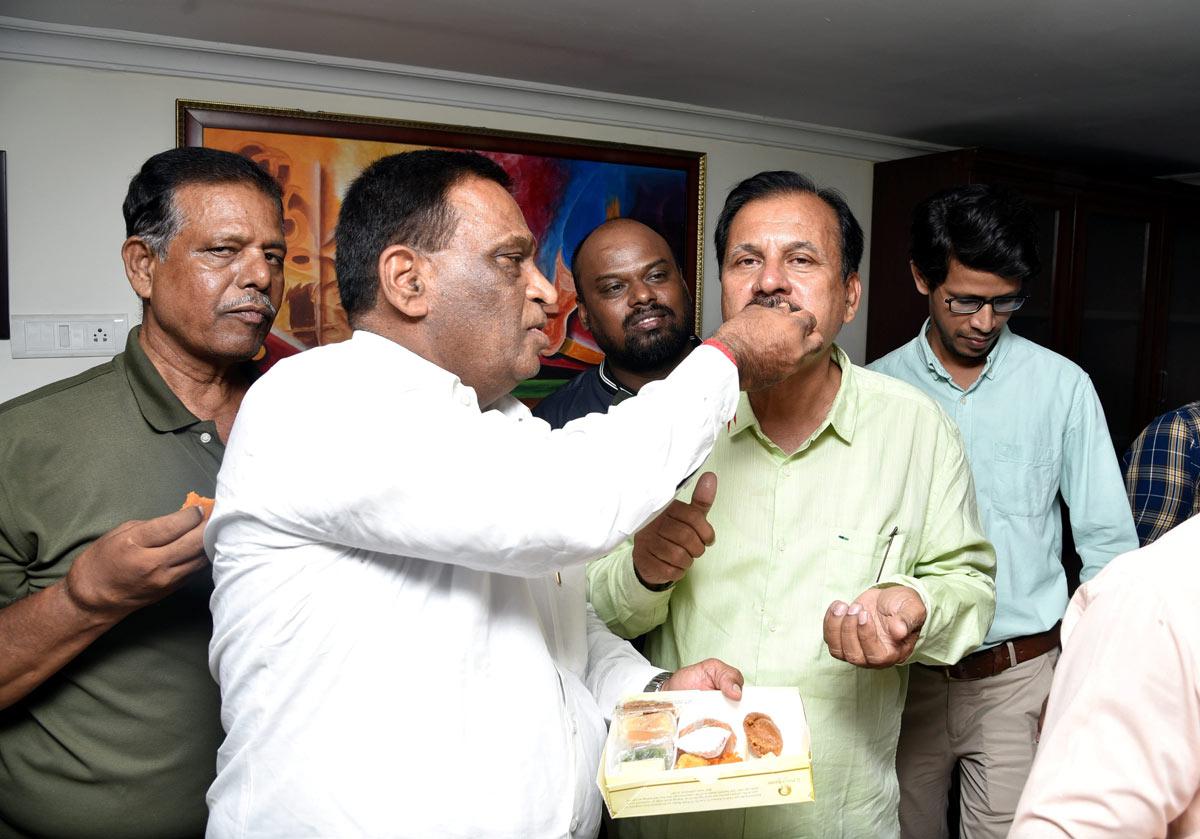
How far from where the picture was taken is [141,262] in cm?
146

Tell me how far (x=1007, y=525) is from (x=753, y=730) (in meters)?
1.35

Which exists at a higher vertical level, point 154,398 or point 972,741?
point 154,398

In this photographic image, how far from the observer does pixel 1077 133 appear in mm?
3959

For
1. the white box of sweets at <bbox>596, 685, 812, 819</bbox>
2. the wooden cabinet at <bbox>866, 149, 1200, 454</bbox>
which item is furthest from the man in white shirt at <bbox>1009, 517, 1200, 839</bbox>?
the wooden cabinet at <bbox>866, 149, 1200, 454</bbox>

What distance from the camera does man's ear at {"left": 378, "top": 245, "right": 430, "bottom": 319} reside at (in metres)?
1.11

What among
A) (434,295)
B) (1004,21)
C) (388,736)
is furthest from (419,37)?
(388,736)

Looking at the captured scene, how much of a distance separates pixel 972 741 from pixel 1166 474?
29.9 inches

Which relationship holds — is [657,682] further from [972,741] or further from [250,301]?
[972,741]

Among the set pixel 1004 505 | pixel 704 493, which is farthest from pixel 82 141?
pixel 1004 505

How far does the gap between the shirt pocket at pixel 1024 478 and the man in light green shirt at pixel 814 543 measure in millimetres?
730

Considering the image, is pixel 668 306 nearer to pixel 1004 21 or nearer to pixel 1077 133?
pixel 1004 21

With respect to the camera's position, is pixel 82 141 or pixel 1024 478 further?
pixel 82 141

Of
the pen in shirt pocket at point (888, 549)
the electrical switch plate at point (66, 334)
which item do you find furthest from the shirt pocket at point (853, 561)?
the electrical switch plate at point (66, 334)

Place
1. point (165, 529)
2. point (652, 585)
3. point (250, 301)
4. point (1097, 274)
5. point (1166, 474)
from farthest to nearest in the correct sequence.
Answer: point (1097, 274) → point (1166, 474) → point (250, 301) → point (652, 585) → point (165, 529)
